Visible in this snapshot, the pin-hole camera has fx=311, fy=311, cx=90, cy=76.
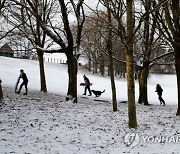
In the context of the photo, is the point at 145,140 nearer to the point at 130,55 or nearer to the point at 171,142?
the point at 171,142

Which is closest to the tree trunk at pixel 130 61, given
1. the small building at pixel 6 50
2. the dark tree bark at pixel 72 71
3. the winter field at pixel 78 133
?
the winter field at pixel 78 133

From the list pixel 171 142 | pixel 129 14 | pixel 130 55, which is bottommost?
pixel 171 142

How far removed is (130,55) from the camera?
10516 mm

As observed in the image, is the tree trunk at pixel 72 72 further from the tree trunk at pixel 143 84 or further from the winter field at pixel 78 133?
the tree trunk at pixel 143 84

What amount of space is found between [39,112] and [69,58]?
183 inches

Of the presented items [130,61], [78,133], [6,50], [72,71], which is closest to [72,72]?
[72,71]

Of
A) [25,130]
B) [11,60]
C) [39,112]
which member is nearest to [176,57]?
[39,112]

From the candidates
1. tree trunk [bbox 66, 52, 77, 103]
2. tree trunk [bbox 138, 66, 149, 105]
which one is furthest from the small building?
tree trunk [bbox 66, 52, 77, 103]

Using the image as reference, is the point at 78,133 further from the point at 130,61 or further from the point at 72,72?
the point at 72,72

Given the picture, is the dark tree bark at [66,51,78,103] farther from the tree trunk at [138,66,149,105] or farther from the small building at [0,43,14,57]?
the small building at [0,43,14,57]

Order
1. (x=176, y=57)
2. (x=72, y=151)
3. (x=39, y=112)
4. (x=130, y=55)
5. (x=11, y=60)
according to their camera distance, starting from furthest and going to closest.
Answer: (x=11, y=60) → (x=176, y=57) → (x=39, y=112) → (x=130, y=55) → (x=72, y=151)

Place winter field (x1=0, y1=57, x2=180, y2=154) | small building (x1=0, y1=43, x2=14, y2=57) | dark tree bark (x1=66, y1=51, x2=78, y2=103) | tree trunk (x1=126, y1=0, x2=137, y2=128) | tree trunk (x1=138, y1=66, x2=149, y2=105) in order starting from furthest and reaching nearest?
small building (x1=0, y1=43, x2=14, y2=57) < tree trunk (x1=138, y1=66, x2=149, y2=105) < dark tree bark (x1=66, y1=51, x2=78, y2=103) < tree trunk (x1=126, y1=0, x2=137, y2=128) < winter field (x1=0, y1=57, x2=180, y2=154)

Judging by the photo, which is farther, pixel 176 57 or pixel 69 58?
pixel 69 58

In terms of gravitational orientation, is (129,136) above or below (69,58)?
below
